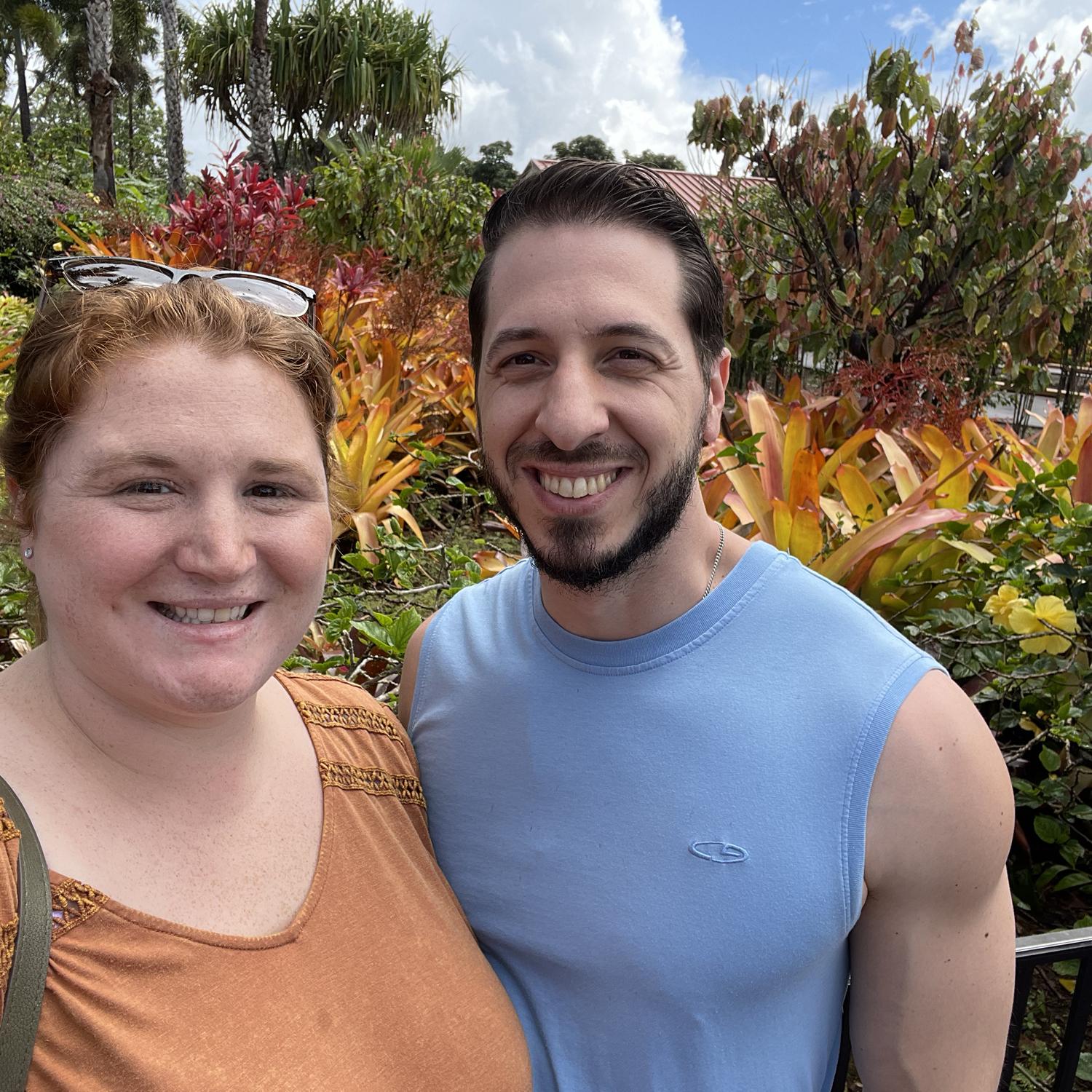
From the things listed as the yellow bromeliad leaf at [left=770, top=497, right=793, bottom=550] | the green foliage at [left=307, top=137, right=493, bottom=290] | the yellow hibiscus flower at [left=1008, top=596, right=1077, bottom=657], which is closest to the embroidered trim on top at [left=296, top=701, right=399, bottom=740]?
the yellow hibiscus flower at [left=1008, top=596, right=1077, bottom=657]

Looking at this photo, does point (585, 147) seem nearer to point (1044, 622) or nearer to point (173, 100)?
point (173, 100)

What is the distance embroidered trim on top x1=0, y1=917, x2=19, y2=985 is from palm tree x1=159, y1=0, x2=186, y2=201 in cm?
2143

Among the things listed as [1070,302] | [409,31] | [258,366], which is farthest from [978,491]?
[409,31]

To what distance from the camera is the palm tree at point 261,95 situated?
14.9 m

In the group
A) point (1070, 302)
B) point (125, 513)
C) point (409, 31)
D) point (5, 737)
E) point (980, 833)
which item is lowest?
point (980, 833)

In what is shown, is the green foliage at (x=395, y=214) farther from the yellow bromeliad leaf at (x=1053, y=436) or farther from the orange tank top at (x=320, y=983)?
the orange tank top at (x=320, y=983)

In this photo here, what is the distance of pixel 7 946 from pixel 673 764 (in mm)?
855

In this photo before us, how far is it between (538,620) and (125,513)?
685mm

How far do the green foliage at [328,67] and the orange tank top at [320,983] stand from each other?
22.3m

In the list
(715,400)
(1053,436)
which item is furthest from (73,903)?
(1053,436)

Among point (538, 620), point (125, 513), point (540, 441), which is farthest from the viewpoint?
point (538, 620)

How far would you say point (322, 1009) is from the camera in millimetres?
1156

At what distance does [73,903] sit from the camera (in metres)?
1.04

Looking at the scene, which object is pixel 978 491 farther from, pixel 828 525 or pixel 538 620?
pixel 538 620
